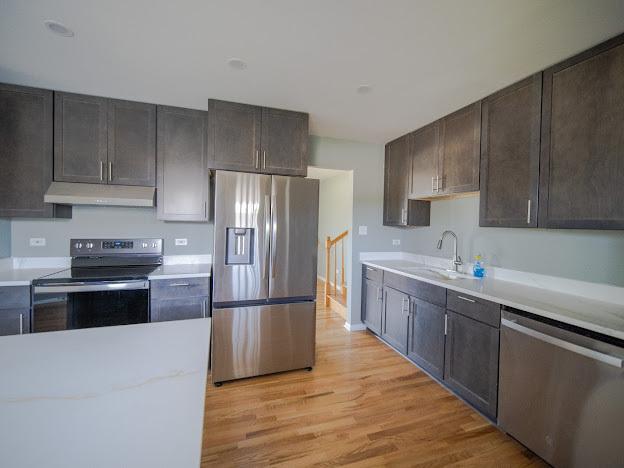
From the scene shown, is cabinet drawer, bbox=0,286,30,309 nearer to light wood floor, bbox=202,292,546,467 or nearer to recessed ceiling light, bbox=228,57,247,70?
light wood floor, bbox=202,292,546,467

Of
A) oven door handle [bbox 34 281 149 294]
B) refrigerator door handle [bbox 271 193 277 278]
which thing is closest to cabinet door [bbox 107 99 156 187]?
oven door handle [bbox 34 281 149 294]

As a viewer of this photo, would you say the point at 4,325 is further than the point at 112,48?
Yes

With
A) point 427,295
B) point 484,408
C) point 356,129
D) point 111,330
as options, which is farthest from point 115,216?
point 484,408

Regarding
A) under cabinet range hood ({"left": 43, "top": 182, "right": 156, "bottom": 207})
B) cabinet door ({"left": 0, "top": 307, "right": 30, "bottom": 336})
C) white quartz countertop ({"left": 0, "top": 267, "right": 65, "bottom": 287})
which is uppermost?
under cabinet range hood ({"left": 43, "top": 182, "right": 156, "bottom": 207})

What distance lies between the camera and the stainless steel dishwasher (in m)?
1.32

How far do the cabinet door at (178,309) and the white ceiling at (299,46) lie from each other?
1.77 meters

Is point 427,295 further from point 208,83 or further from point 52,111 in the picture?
point 52,111

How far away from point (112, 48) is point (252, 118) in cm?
107

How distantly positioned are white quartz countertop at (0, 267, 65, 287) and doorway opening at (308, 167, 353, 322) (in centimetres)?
318

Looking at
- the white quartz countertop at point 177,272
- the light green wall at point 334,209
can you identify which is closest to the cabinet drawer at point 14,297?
the white quartz countertop at point 177,272

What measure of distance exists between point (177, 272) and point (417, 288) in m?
2.19

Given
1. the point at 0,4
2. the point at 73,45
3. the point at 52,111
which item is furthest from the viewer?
the point at 52,111

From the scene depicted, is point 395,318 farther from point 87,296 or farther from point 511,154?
point 87,296

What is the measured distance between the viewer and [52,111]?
2332 mm
